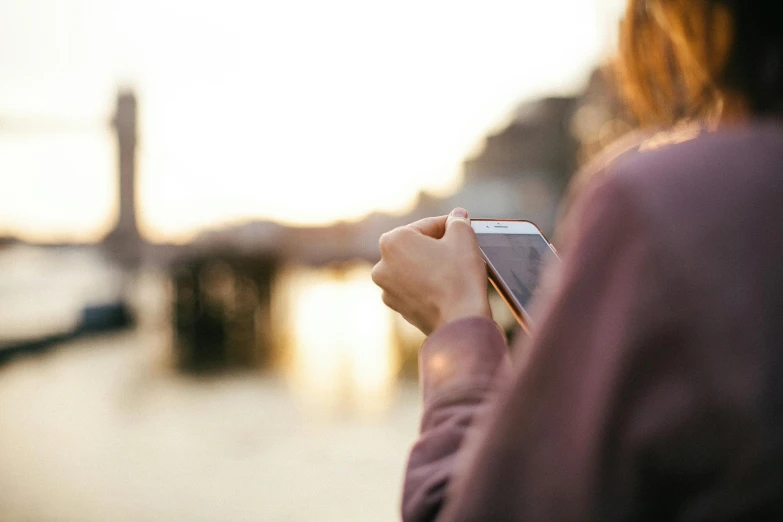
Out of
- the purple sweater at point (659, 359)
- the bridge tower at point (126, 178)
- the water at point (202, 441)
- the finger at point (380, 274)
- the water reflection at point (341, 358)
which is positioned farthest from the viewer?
the bridge tower at point (126, 178)

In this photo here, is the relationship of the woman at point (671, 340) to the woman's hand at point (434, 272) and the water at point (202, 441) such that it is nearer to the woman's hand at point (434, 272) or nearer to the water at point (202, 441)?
the woman's hand at point (434, 272)

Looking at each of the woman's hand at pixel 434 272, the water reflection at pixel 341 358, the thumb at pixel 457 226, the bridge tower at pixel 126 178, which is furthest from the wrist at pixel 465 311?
the bridge tower at pixel 126 178

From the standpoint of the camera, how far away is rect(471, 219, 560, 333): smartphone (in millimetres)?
901

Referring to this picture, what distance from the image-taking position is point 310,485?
4223 millimetres

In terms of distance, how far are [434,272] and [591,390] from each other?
35cm

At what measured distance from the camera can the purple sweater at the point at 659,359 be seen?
18.6 inches

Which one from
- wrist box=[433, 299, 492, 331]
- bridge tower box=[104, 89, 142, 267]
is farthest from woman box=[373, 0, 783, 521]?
bridge tower box=[104, 89, 142, 267]

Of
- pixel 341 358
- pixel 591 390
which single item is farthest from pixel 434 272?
pixel 341 358

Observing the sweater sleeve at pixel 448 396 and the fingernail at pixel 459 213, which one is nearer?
the sweater sleeve at pixel 448 396

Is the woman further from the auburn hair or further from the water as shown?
the water

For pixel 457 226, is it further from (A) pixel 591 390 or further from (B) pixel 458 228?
(A) pixel 591 390

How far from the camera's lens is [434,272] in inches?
32.9

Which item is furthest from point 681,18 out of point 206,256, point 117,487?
point 206,256

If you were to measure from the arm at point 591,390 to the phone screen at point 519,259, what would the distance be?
0.35 meters
